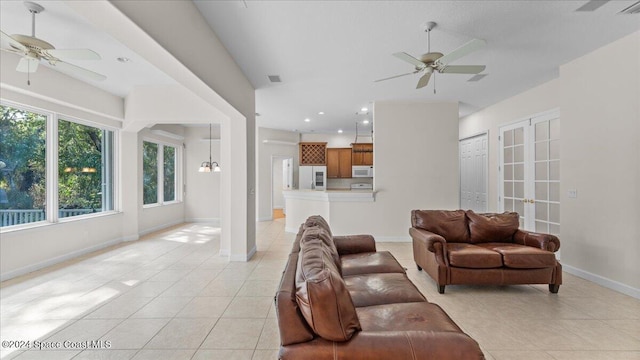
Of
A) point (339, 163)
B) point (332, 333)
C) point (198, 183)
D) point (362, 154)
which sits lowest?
point (332, 333)

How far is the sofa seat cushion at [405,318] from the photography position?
5.32ft

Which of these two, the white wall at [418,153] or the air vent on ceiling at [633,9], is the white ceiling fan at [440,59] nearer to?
the air vent on ceiling at [633,9]

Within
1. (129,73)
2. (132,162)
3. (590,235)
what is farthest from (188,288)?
(590,235)

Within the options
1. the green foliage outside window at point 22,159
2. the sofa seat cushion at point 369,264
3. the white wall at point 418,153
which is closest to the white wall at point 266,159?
the white wall at point 418,153

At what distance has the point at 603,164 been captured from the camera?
3.54 m

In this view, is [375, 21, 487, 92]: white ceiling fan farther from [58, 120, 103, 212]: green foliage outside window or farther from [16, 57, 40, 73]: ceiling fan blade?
[58, 120, 103, 212]: green foliage outside window

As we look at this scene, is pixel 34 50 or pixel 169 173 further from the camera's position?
pixel 169 173

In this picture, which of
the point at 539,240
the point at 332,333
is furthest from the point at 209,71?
the point at 539,240

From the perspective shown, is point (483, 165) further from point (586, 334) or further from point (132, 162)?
point (132, 162)

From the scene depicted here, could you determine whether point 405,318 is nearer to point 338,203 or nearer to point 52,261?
point 338,203

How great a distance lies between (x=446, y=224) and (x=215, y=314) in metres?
3.03

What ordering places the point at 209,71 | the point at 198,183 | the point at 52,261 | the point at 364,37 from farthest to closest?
the point at 198,183, the point at 52,261, the point at 364,37, the point at 209,71

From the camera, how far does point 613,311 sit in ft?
9.36

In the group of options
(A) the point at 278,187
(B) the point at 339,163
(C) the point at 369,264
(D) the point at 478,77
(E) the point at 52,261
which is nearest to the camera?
(C) the point at 369,264
